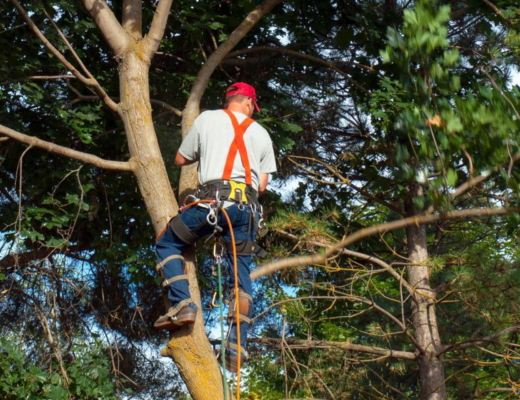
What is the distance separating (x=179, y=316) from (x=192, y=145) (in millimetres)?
1083

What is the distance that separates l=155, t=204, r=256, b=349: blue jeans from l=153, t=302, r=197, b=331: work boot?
7 cm

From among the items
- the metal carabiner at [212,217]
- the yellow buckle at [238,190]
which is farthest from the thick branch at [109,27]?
the metal carabiner at [212,217]

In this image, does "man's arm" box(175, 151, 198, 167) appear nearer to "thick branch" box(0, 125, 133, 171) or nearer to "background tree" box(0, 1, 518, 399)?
"thick branch" box(0, 125, 133, 171)

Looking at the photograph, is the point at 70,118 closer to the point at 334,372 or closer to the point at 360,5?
the point at 360,5

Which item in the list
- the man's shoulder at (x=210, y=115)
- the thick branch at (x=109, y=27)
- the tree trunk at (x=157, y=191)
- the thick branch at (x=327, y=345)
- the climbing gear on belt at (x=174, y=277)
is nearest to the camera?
the tree trunk at (x=157, y=191)

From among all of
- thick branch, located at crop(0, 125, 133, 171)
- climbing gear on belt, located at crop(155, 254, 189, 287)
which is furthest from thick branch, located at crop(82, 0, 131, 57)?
climbing gear on belt, located at crop(155, 254, 189, 287)

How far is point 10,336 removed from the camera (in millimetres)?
7660

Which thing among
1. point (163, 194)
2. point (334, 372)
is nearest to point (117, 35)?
point (163, 194)

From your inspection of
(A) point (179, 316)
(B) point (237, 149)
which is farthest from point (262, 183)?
(A) point (179, 316)

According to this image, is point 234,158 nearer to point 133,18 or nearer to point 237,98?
point 237,98

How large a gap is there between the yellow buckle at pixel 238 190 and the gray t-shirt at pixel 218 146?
0.15ft

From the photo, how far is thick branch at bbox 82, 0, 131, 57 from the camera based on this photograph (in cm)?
520

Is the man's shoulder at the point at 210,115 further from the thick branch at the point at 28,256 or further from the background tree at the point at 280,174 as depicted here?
the thick branch at the point at 28,256

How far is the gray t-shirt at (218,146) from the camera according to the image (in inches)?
177
